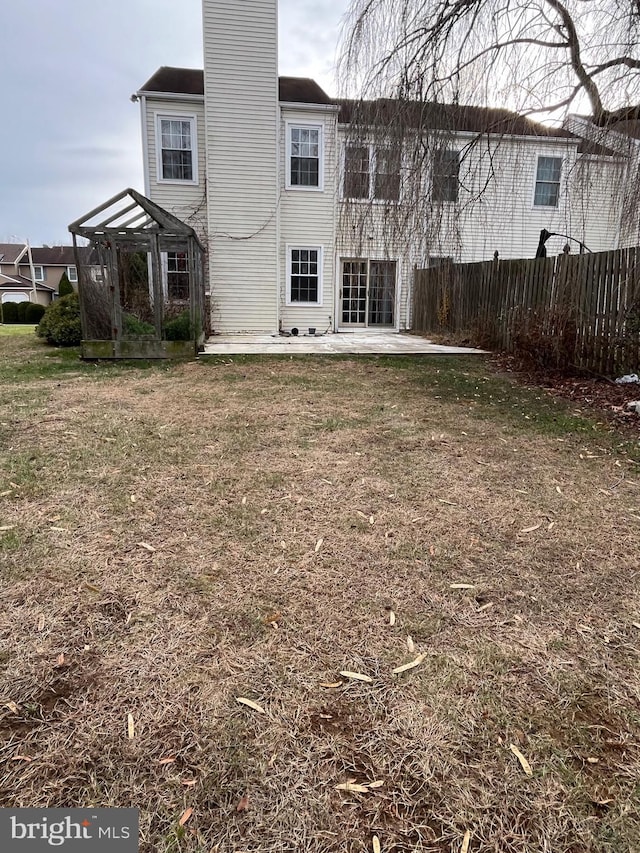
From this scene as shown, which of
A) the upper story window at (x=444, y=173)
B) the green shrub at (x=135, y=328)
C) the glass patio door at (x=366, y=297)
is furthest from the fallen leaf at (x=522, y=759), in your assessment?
the glass patio door at (x=366, y=297)

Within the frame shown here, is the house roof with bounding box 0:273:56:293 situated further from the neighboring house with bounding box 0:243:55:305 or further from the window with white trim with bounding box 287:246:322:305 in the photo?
the window with white trim with bounding box 287:246:322:305

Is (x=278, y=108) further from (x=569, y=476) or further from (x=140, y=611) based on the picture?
(x=140, y=611)

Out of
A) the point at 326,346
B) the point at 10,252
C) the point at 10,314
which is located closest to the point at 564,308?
the point at 326,346

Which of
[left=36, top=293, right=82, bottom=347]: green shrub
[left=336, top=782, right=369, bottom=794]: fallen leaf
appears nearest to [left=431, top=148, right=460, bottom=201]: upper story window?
[left=336, top=782, right=369, bottom=794]: fallen leaf

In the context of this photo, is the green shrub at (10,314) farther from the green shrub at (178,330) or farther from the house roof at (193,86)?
the green shrub at (178,330)

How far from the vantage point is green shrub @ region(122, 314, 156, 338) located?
8.80 m

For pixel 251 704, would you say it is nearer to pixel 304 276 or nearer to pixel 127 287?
pixel 127 287

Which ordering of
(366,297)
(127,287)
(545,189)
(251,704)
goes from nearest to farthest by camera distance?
(251,704) < (127,287) < (545,189) < (366,297)

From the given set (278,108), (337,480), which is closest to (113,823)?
(337,480)

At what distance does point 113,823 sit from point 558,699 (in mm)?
1366

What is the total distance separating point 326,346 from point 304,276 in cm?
401

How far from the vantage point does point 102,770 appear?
136 centimetres

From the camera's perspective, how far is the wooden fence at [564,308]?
21.5 ft

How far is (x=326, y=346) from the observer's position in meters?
11.2
